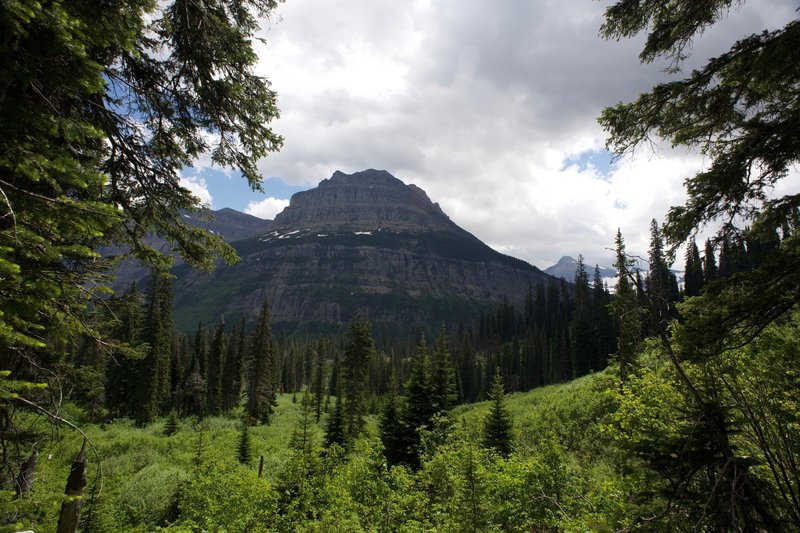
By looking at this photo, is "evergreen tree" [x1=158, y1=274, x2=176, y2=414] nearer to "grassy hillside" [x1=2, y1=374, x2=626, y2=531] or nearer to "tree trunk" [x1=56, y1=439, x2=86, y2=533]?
"grassy hillside" [x1=2, y1=374, x2=626, y2=531]

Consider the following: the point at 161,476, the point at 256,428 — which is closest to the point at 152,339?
the point at 256,428

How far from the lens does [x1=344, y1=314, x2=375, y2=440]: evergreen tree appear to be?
1463 inches

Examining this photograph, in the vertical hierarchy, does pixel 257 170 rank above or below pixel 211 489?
above

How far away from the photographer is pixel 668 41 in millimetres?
6504

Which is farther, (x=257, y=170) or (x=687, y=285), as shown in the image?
(x=687, y=285)

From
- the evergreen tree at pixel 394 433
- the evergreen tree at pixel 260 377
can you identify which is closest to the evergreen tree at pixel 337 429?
the evergreen tree at pixel 394 433

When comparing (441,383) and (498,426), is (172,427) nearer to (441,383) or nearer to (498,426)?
(441,383)

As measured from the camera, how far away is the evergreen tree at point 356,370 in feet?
122

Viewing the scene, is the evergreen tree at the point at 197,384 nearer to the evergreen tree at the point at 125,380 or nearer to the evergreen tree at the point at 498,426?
the evergreen tree at the point at 125,380

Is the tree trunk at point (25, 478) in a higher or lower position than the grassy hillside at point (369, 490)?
higher

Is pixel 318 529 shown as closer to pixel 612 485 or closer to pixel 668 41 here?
pixel 612 485

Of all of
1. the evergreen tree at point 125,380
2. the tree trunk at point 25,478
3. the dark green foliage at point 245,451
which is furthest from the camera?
the evergreen tree at point 125,380

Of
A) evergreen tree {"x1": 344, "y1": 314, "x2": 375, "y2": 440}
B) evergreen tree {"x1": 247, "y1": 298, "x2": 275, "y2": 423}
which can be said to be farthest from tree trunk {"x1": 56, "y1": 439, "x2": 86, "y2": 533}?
evergreen tree {"x1": 247, "y1": 298, "x2": 275, "y2": 423}

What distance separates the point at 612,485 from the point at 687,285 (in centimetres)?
7703
